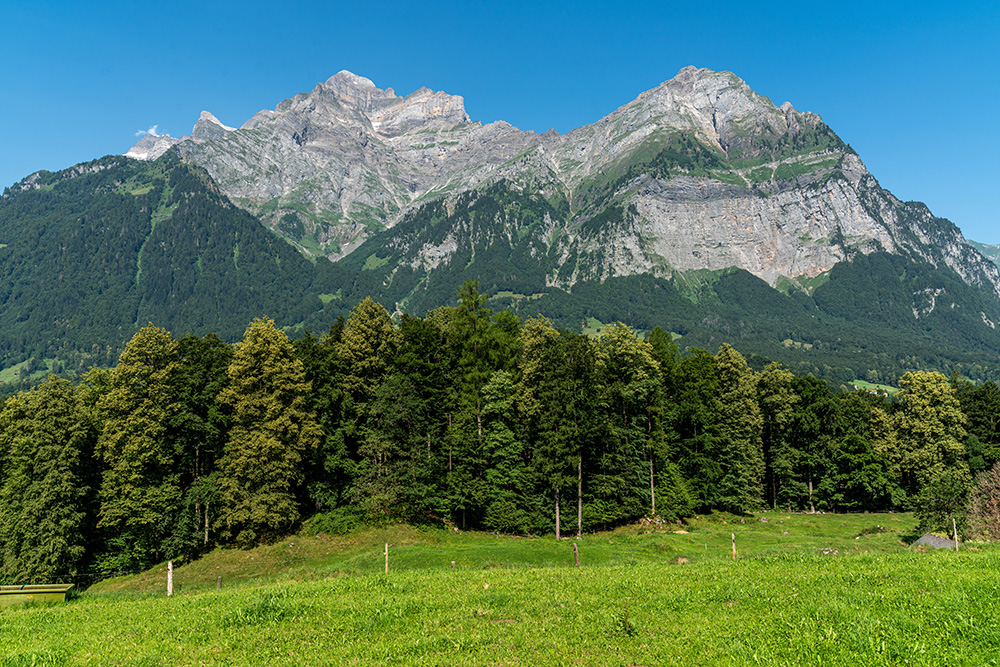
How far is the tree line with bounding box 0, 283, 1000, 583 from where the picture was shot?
47625 mm

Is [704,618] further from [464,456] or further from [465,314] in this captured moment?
[465,314]

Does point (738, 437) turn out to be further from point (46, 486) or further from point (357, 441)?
point (46, 486)

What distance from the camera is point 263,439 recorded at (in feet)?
161

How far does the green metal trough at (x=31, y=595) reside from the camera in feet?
73.7

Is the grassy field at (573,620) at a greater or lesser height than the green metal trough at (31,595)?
greater

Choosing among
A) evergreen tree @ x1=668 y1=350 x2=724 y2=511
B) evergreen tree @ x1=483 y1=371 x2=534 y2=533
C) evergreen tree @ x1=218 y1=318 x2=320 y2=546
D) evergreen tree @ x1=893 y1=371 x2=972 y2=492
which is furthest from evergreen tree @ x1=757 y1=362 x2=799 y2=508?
evergreen tree @ x1=218 y1=318 x2=320 y2=546

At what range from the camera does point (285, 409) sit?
50.8m

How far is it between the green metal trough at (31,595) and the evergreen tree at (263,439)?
2465cm

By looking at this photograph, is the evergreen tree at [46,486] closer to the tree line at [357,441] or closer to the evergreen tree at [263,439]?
the tree line at [357,441]

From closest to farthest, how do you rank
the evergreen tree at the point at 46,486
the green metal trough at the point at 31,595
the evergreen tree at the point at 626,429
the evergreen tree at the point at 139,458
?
the green metal trough at the point at 31,595, the evergreen tree at the point at 46,486, the evergreen tree at the point at 139,458, the evergreen tree at the point at 626,429

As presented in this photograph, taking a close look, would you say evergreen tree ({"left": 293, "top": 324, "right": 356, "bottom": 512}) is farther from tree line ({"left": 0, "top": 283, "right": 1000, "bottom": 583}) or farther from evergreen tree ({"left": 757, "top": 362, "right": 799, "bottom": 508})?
evergreen tree ({"left": 757, "top": 362, "right": 799, "bottom": 508})

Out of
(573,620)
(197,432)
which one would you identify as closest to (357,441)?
(197,432)

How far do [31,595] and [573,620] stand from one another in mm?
25278

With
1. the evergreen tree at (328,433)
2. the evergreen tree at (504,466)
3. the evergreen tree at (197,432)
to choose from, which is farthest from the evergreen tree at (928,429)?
the evergreen tree at (197,432)
